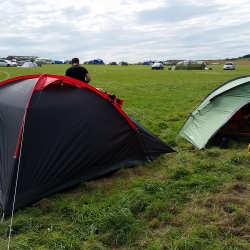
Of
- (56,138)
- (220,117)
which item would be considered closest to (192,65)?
(220,117)

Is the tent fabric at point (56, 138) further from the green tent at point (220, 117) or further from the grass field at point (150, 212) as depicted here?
the green tent at point (220, 117)

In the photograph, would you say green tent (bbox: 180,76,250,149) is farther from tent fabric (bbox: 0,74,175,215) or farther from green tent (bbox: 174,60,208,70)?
green tent (bbox: 174,60,208,70)

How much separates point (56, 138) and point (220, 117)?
3641mm

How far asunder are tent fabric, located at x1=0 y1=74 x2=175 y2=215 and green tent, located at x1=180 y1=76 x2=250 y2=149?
5.16 ft

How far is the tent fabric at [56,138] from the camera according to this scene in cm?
429

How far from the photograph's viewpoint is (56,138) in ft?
15.3

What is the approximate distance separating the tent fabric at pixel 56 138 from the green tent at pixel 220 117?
5.16ft

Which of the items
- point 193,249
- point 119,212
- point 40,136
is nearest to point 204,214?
point 193,249

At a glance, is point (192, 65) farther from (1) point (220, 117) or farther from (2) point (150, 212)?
(2) point (150, 212)

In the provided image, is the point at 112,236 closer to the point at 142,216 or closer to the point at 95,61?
the point at 142,216

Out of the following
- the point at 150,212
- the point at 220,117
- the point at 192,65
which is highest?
the point at 192,65

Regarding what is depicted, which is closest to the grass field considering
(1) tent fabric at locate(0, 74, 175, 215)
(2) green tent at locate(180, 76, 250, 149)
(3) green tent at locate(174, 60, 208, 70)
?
(1) tent fabric at locate(0, 74, 175, 215)

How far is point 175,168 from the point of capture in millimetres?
5340

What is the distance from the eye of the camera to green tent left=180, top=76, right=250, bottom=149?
6.49 meters
